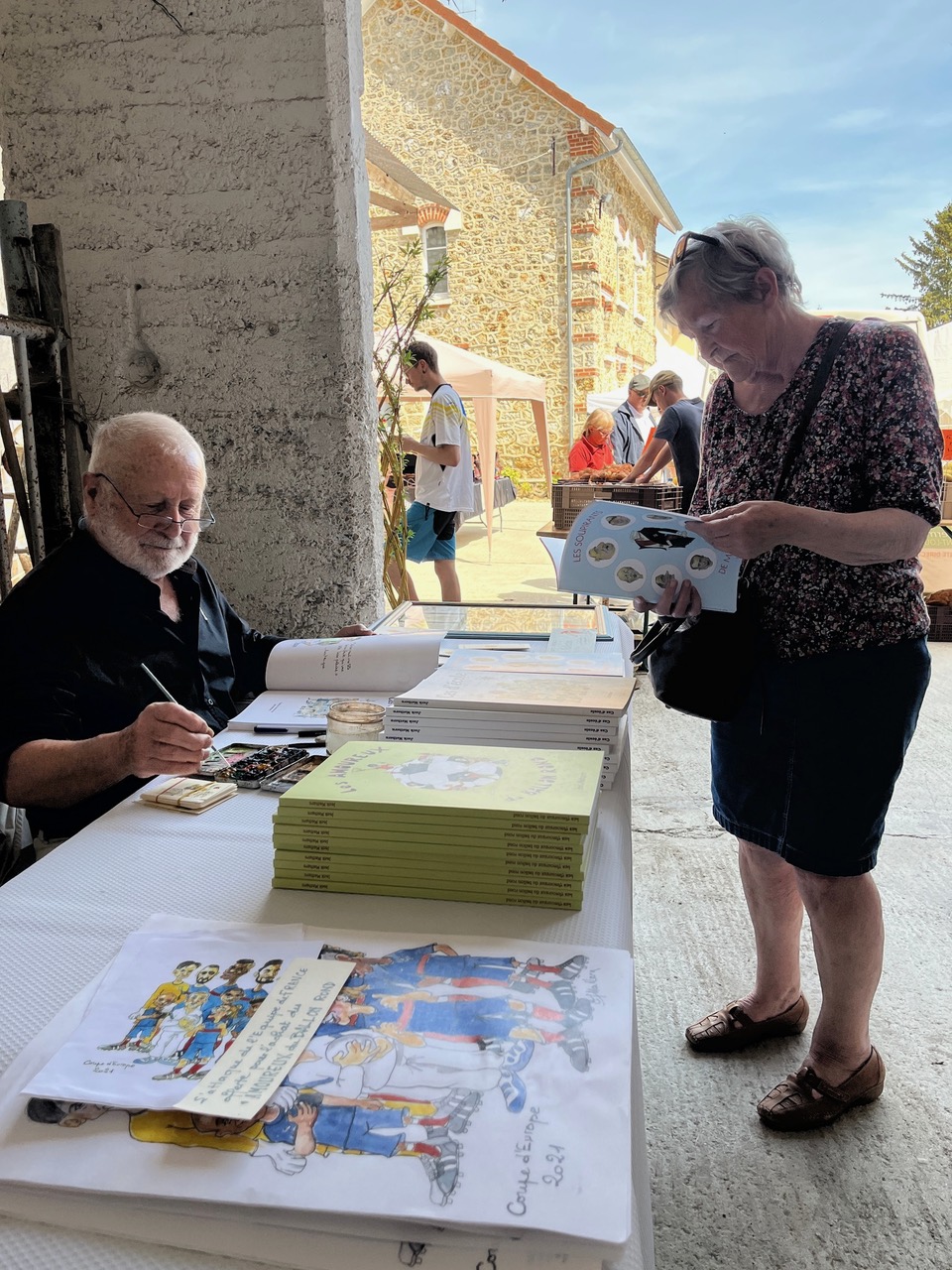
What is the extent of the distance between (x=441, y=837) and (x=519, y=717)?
1.21ft

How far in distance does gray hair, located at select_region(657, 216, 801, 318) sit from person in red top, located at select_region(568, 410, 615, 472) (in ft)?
18.0

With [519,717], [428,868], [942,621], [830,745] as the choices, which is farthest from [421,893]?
[942,621]

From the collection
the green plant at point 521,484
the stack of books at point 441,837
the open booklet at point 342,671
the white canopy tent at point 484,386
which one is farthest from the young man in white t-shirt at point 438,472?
the green plant at point 521,484

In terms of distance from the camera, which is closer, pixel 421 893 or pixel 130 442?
pixel 421 893

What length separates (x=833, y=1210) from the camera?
4.96ft

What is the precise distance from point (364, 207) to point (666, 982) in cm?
215

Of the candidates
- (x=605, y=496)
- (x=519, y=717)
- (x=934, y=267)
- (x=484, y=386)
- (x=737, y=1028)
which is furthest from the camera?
(x=934, y=267)

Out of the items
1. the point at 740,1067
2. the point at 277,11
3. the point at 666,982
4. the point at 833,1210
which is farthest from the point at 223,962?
the point at 277,11

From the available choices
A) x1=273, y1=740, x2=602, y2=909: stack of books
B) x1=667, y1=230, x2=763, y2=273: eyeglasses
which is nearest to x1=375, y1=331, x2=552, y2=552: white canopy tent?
x1=667, y1=230, x2=763, y2=273: eyeglasses

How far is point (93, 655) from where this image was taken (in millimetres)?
1605

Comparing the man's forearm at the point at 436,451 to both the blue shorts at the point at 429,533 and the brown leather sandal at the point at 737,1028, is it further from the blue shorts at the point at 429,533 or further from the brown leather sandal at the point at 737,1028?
the brown leather sandal at the point at 737,1028

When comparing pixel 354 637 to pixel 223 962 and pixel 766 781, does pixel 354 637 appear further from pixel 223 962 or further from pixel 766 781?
pixel 223 962

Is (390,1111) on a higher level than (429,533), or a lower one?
lower

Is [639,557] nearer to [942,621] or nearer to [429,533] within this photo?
[429,533]
